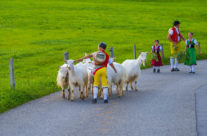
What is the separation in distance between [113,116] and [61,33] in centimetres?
3486

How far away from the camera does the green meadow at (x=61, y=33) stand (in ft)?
68.5

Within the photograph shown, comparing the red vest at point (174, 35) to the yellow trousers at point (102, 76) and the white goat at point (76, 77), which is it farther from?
the yellow trousers at point (102, 76)

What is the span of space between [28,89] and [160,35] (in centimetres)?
3178

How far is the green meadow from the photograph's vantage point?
20.9 meters

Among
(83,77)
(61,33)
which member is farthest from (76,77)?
(61,33)

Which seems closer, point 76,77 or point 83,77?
point 76,77

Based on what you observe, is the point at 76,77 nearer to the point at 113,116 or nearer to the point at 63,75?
the point at 63,75

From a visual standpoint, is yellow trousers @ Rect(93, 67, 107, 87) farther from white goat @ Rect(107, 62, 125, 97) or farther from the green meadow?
the green meadow

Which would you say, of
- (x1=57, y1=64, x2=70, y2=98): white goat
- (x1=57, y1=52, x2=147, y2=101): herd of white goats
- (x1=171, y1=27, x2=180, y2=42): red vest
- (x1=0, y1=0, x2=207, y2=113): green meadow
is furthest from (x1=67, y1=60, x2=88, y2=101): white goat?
(x1=171, y1=27, x2=180, y2=42): red vest

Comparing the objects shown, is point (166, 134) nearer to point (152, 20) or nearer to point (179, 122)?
point (179, 122)

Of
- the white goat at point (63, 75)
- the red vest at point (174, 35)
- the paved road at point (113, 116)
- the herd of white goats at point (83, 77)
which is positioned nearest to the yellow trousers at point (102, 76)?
the paved road at point (113, 116)

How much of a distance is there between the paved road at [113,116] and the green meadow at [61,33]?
1.29 metres

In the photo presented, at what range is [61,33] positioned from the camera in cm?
4556

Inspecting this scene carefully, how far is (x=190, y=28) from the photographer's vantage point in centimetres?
5206
